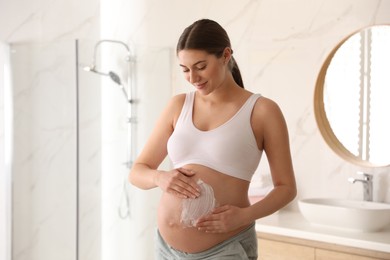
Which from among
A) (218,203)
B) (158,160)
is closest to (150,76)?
(158,160)

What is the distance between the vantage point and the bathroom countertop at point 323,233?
2065mm

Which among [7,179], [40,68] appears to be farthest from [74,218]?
[40,68]

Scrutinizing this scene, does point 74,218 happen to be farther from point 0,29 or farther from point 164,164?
point 0,29

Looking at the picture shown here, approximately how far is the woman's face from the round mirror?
1.36 meters

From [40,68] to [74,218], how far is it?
3.08ft

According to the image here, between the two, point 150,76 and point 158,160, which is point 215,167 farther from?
point 150,76

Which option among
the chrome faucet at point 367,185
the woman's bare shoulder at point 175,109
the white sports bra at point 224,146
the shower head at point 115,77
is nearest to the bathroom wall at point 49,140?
the shower head at point 115,77

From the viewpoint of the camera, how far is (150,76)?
141 inches

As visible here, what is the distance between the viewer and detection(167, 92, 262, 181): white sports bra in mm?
1407

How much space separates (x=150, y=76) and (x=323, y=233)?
179 cm

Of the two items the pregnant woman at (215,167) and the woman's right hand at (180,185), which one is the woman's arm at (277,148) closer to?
the pregnant woman at (215,167)

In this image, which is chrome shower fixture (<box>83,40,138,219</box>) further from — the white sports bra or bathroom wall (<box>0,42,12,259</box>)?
the white sports bra

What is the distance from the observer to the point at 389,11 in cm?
250

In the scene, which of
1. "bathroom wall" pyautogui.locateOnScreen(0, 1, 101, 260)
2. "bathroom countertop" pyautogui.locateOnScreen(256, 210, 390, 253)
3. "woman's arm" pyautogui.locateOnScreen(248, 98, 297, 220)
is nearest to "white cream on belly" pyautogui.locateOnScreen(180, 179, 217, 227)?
"woman's arm" pyautogui.locateOnScreen(248, 98, 297, 220)
